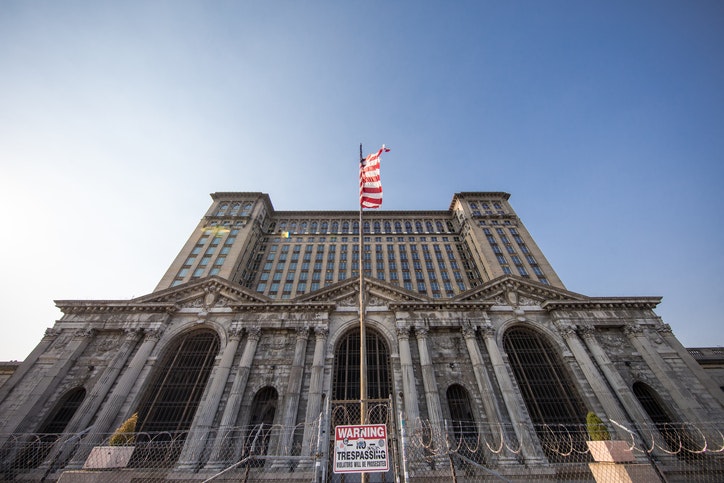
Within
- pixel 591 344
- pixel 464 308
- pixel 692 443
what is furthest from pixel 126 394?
pixel 692 443

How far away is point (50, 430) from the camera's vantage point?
1983cm

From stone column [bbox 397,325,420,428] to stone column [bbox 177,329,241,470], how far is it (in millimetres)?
12489

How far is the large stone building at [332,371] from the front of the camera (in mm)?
18766

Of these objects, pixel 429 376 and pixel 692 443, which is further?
pixel 429 376

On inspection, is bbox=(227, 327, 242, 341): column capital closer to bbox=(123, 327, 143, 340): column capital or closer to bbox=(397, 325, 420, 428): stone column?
bbox=(123, 327, 143, 340): column capital

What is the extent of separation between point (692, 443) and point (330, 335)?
2477 cm

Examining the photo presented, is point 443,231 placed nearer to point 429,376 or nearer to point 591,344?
point 591,344

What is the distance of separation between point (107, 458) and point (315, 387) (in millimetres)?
11157

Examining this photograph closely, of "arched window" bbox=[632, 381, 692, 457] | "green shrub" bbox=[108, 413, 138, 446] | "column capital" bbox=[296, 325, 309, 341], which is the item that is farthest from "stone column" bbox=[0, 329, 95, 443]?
"arched window" bbox=[632, 381, 692, 457]

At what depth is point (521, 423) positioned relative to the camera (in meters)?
19.0

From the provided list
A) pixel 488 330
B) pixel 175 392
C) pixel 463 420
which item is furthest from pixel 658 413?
pixel 175 392

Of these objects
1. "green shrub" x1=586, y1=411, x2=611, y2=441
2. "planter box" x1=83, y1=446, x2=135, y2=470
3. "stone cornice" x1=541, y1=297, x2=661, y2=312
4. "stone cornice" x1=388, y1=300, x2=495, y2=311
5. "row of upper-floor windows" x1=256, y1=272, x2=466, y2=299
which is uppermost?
"row of upper-floor windows" x1=256, y1=272, x2=466, y2=299

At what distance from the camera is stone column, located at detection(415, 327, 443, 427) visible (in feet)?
63.3

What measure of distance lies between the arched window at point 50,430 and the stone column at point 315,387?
13.4m
